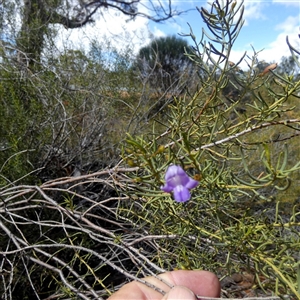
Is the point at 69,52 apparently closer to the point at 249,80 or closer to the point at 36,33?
the point at 36,33

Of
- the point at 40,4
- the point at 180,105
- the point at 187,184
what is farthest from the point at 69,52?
the point at 187,184

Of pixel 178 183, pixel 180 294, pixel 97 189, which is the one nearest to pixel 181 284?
pixel 180 294

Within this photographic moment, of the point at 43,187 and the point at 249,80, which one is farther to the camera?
the point at 43,187

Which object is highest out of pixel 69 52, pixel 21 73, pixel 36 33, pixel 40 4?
pixel 40 4

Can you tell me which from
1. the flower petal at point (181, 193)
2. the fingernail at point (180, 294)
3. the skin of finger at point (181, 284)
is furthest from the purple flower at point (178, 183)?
the skin of finger at point (181, 284)

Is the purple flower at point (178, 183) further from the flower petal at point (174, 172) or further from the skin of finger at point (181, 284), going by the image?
the skin of finger at point (181, 284)

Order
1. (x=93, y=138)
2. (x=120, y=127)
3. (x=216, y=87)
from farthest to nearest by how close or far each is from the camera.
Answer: (x=120, y=127) → (x=93, y=138) → (x=216, y=87)

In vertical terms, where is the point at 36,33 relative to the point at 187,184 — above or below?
above
